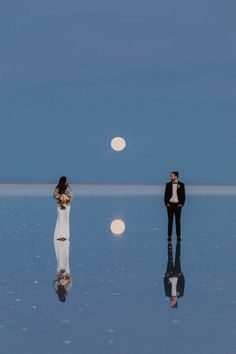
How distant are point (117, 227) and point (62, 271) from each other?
38.2 feet

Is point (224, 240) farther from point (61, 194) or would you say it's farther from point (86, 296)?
point (86, 296)

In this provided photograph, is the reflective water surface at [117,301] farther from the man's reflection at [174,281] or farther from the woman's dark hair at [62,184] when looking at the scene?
the woman's dark hair at [62,184]

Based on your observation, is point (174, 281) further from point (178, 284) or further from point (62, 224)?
point (62, 224)

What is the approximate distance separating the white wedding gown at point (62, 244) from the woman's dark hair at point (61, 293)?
5.54 ft

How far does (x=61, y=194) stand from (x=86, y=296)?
9.27 m

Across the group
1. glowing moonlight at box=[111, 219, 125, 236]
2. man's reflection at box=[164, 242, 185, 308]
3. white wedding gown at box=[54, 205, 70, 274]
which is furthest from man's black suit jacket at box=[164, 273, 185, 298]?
glowing moonlight at box=[111, 219, 125, 236]

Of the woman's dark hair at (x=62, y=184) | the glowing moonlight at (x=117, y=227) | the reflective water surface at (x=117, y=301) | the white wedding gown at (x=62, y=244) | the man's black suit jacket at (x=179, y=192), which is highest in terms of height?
the glowing moonlight at (x=117, y=227)

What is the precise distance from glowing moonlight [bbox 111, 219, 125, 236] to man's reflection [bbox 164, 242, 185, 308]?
7251 mm

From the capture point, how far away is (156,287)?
11.5 m

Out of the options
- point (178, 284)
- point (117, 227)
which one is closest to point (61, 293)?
point (178, 284)

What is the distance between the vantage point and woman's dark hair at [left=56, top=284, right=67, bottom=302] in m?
10.5

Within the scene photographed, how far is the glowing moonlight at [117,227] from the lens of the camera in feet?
74.9

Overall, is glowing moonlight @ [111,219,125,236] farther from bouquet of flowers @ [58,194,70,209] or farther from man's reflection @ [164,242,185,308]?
man's reflection @ [164,242,185,308]

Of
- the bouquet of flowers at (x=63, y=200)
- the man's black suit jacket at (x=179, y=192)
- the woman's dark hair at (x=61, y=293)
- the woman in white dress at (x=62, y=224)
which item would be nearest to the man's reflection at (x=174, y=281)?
the woman's dark hair at (x=61, y=293)
